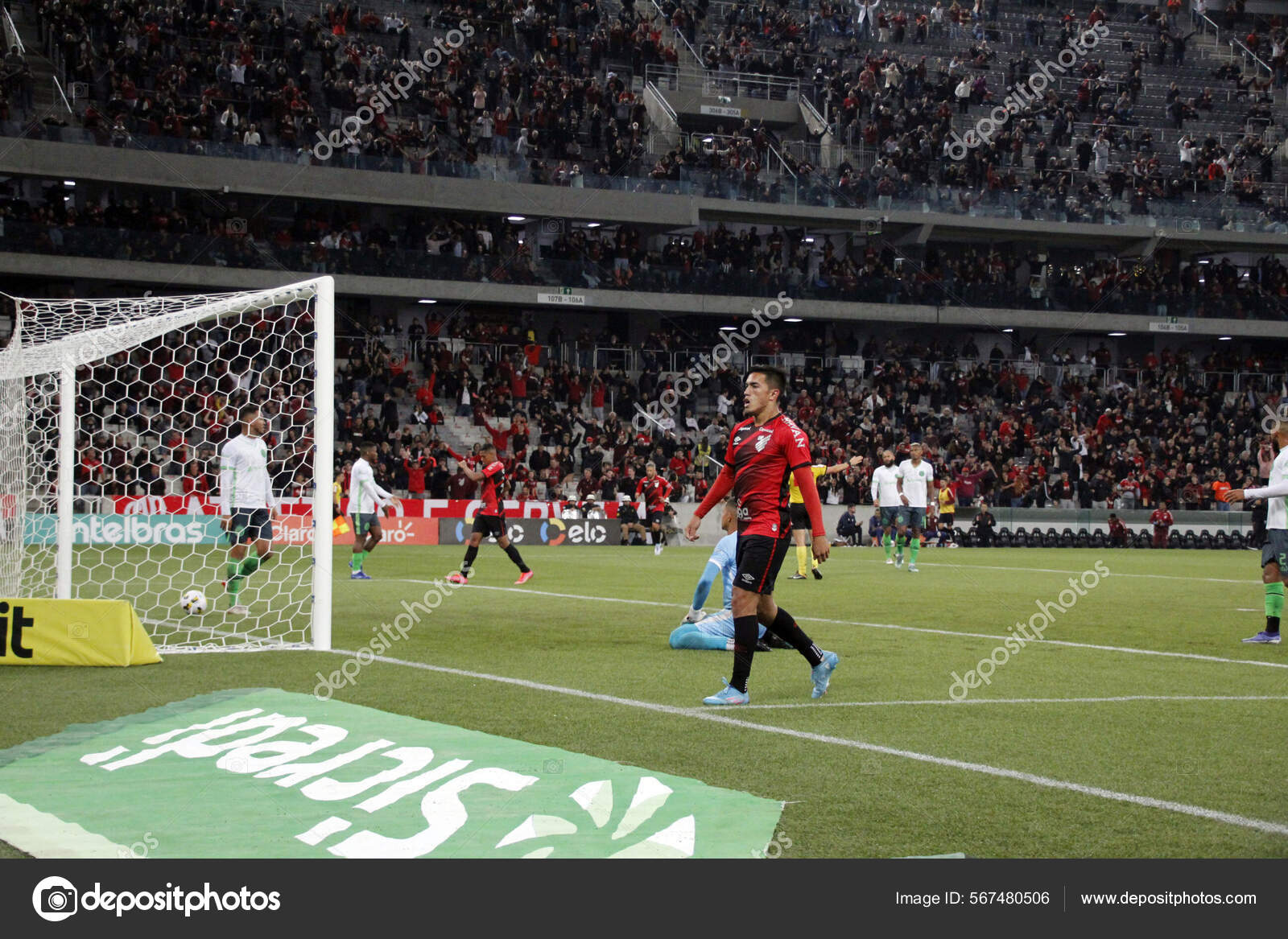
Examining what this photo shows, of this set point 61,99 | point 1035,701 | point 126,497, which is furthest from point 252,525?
point 61,99

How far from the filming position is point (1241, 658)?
459 inches

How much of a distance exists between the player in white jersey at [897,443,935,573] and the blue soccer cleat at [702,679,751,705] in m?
15.3

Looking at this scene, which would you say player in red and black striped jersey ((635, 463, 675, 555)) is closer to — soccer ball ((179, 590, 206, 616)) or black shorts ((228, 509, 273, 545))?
black shorts ((228, 509, 273, 545))

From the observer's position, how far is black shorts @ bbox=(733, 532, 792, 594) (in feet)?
28.4

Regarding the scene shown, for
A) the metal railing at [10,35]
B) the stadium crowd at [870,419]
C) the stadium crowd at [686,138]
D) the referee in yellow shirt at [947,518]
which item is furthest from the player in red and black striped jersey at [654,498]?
the metal railing at [10,35]

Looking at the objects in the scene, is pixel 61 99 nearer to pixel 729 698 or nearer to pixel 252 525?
pixel 252 525

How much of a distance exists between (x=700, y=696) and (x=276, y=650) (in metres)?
4.09

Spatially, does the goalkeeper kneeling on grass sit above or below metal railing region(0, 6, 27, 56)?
below

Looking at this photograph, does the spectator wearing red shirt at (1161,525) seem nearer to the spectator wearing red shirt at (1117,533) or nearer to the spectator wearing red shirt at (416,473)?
the spectator wearing red shirt at (1117,533)

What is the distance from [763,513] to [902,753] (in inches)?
81.0

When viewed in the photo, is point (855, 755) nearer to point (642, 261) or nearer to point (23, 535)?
point (23, 535)
